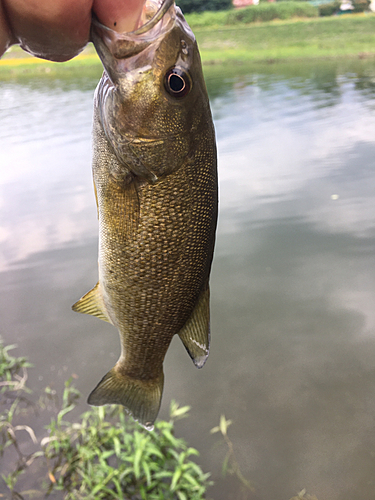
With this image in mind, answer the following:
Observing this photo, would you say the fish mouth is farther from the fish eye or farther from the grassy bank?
the grassy bank

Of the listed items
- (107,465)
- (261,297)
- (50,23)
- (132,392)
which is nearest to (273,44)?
(261,297)

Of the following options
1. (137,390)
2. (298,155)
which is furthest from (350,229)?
(137,390)

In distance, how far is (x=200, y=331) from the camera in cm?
166

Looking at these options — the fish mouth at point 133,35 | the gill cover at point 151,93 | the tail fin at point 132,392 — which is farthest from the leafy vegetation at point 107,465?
the fish mouth at point 133,35

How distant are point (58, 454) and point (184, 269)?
2933 millimetres

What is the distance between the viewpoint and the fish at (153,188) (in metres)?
1.22

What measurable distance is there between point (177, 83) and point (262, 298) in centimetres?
601

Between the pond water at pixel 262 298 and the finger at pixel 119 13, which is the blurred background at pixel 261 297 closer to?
the pond water at pixel 262 298

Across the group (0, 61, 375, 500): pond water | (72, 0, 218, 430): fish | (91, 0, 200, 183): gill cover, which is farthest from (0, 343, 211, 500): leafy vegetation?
(91, 0, 200, 183): gill cover

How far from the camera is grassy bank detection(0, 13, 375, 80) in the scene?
90.3 ft

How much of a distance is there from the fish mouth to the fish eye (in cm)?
11

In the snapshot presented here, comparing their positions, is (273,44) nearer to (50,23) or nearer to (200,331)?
(200,331)

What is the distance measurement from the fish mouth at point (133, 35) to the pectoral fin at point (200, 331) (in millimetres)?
903

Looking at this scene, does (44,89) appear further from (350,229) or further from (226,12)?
(350,229)
